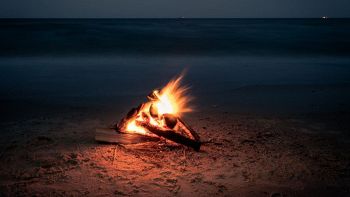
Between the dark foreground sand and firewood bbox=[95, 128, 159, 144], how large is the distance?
0.36 feet

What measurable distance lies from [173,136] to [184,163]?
26.8 inches

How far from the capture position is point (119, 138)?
641cm

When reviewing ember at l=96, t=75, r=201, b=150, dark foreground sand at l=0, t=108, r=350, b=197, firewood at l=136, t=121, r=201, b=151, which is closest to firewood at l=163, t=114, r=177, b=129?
ember at l=96, t=75, r=201, b=150

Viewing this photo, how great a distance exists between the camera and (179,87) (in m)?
14.3

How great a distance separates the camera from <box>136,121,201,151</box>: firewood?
20.0 feet

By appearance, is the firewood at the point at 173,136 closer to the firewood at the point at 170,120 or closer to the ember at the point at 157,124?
the ember at the point at 157,124

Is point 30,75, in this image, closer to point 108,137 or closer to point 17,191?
point 108,137

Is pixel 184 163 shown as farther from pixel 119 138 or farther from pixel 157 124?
pixel 119 138

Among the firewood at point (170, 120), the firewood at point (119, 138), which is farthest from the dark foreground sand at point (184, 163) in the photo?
the firewood at point (170, 120)

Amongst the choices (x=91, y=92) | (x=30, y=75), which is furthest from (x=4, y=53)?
(x=91, y=92)

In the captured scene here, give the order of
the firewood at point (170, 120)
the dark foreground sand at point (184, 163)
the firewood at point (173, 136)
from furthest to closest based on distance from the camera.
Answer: the firewood at point (170, 120)
the firewood at point (173, 136)
the dark foreground sand at point (184, 163)

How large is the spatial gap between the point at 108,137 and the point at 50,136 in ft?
4.62

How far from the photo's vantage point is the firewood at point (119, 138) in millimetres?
6367

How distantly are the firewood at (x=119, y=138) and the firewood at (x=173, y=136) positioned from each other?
22 centimetres
